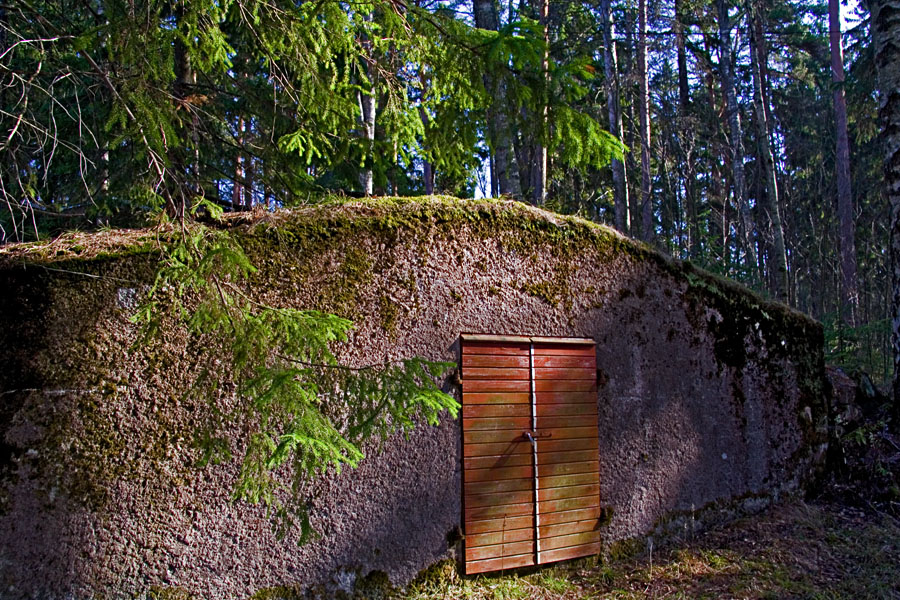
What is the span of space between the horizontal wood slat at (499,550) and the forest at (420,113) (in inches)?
111

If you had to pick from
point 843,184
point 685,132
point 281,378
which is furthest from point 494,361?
point 843,184

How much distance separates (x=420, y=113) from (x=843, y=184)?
11.5 meters

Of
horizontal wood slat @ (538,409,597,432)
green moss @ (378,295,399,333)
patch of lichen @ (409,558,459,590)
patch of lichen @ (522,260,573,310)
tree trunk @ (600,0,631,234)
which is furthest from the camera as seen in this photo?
tree trunk @ (600,0,631,234)

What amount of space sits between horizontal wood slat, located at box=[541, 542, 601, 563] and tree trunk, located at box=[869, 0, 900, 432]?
441 cm

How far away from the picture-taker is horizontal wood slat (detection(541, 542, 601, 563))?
467cm

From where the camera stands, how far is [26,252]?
11.9ft

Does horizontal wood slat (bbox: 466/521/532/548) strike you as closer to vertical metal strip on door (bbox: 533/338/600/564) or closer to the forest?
vertical metal strip on door (bbox: 533/338/600/564)

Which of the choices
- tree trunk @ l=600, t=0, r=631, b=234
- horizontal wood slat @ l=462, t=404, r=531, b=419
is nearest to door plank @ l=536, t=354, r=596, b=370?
horizontal wood slat @ l=462, t=404, r=531, b=419

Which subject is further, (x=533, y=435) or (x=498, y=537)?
(x=533, y=435)

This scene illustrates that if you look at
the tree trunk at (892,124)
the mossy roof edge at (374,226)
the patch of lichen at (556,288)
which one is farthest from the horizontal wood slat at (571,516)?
the tree trunk at (892,124)

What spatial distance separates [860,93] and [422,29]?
40.7 feet

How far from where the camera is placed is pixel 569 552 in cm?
477

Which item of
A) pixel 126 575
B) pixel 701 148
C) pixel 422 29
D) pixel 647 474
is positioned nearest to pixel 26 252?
pixel 126 575

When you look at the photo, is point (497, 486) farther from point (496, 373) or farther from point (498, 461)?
point (496, 373)
